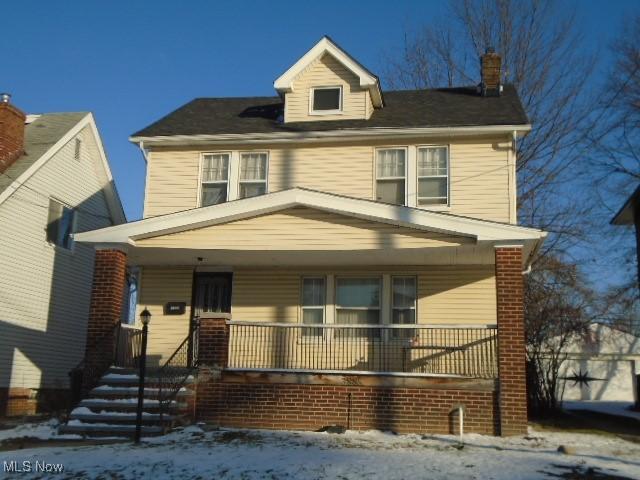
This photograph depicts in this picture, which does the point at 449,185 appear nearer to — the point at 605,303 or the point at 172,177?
the point at 172,177

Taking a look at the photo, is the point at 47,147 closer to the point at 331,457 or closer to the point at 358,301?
the point at 358,301

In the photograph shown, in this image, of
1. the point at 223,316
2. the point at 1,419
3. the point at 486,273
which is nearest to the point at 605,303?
the point at 486,273

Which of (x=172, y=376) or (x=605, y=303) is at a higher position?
(x=605, y=303)

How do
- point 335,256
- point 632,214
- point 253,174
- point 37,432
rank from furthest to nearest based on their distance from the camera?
1. point 632,214
2. point 253,174
3. point 335,256
4. point 37,432

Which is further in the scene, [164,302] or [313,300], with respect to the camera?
[164,302]

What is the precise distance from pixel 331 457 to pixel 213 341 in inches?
167

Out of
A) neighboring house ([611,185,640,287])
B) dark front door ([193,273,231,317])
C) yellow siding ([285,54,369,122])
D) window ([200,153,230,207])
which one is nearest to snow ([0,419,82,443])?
dark front door ([193,273,231,317])

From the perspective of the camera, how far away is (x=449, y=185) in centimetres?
1526

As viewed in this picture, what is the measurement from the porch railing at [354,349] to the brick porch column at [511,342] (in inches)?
45.9

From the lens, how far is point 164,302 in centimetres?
1582

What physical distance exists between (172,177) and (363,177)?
4516mm

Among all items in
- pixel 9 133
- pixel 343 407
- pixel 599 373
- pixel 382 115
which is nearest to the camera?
pixel 343 407

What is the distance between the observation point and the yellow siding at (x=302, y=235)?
42.3ft

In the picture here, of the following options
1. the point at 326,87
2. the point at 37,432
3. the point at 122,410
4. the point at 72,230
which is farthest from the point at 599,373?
the point at 37,432
